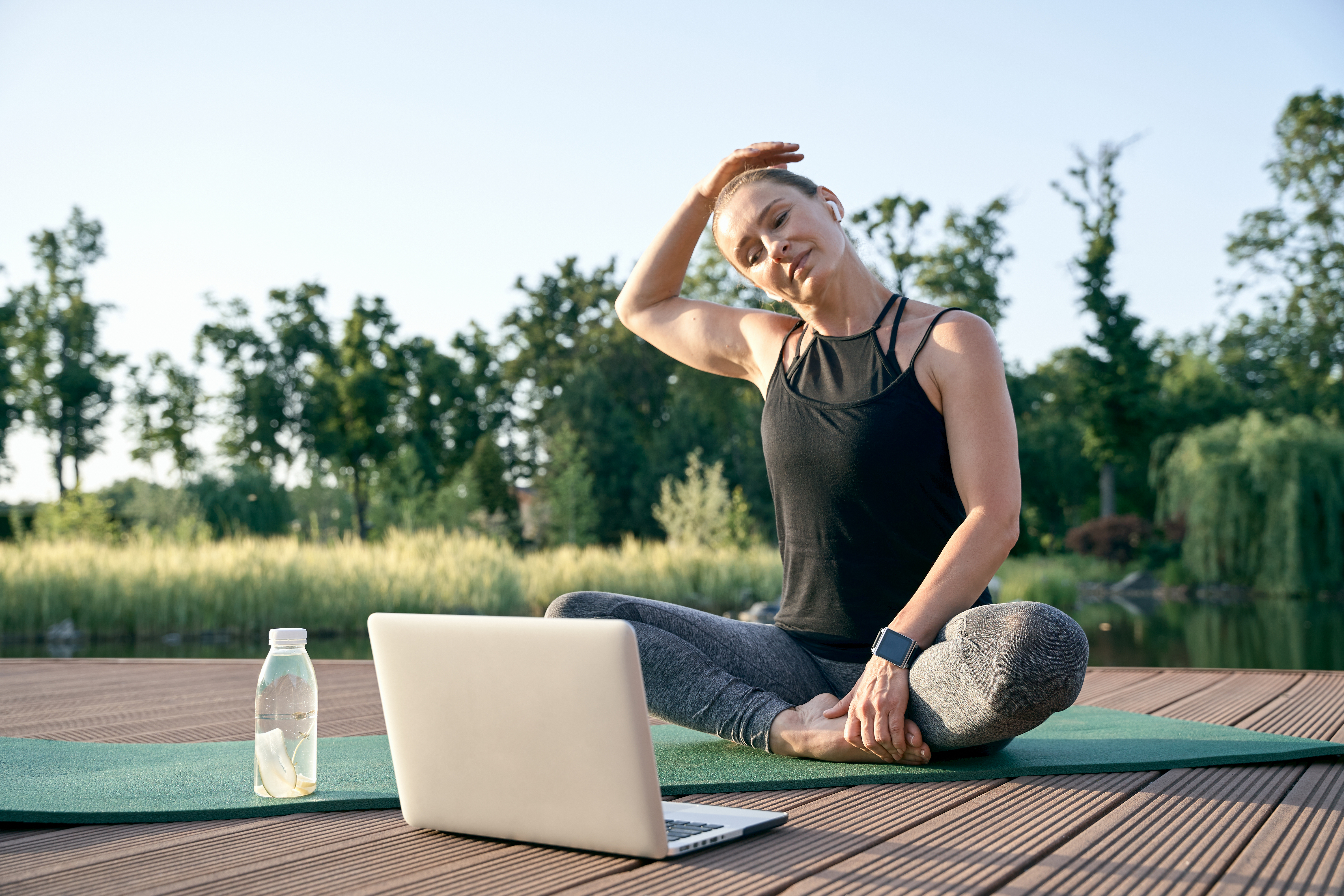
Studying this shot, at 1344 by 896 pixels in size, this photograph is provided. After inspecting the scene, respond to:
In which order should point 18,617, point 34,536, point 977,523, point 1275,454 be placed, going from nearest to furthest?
point 977,523 < point 18,617 < point 34,536 < point 1275,454

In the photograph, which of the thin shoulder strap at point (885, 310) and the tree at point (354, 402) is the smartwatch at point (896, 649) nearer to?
the thin shoulder strap at point (885, 310)

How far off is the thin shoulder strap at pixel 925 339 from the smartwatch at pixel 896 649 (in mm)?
479

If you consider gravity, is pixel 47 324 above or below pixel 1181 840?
above

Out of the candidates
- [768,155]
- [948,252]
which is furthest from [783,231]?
[948,252]

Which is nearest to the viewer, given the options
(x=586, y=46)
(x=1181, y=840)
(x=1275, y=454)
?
(x=1181, y=840)

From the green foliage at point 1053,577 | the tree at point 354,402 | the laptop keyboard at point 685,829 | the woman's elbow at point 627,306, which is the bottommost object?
the green foliage at point 1053,577

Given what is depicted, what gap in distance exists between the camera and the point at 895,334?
1851 mm

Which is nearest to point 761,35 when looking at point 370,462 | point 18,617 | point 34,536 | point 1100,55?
point 1100,55

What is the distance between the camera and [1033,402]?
93.5 feet

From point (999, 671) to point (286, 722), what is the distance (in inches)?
43.0

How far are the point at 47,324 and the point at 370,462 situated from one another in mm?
8817

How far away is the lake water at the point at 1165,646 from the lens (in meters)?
6.16

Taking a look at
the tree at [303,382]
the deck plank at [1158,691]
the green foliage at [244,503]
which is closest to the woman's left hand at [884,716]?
the deck plank at [1158,691]

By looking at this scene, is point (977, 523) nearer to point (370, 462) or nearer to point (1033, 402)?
point (370, 462)
